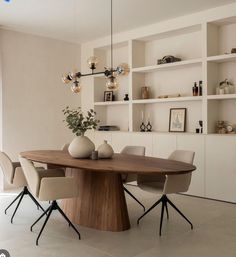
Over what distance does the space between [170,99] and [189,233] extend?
2658 mm

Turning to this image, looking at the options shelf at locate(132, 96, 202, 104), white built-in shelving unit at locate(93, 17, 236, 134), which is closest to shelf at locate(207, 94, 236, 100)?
white built-in shelving unit at locate(93, 17, 236, 134)

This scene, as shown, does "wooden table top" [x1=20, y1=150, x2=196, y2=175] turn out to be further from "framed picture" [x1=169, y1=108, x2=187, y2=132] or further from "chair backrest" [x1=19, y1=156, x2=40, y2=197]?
"framed picture" [x1=169, y1=108, x2=187, y2=132]

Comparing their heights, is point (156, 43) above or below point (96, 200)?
above

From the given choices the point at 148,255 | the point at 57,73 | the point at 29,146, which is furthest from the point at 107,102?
the point at 148,255

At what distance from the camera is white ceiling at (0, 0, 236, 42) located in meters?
4.85

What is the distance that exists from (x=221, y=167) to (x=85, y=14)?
124 inches

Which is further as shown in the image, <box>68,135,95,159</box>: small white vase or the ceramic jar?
the ceramic jar

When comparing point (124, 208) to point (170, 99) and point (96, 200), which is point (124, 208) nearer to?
point (96, 200)

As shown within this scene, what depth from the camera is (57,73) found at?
6.82 meters

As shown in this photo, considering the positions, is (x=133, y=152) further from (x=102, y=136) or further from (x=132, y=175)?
(x=102, y=136)

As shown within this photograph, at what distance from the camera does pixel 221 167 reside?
4938 mm

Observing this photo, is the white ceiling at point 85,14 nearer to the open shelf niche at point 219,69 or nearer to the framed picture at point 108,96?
the open shelf niche at point 219,69

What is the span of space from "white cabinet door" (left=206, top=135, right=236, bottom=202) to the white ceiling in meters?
1.99

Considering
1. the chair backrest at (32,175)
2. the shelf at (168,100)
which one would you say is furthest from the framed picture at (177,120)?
the chair backrest at (32,175)
